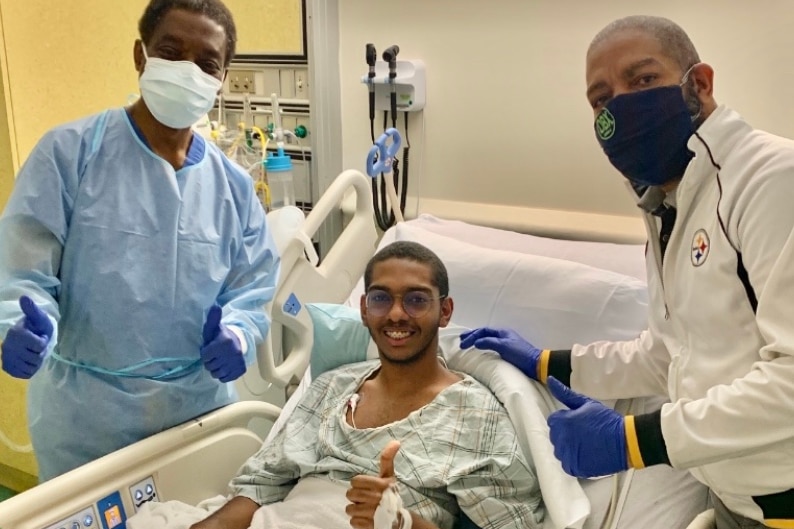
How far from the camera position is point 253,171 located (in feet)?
9.58

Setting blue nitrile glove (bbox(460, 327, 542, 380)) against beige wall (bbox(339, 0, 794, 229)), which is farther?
beige wall (bbox(339, 0, 794, 229))

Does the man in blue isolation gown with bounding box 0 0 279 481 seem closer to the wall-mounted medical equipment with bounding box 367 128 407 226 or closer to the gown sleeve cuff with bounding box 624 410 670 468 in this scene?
the wall-mounted medical equipment with bounding box 367 128 407 226

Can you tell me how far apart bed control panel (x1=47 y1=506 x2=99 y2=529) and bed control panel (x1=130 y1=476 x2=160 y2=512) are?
101mm

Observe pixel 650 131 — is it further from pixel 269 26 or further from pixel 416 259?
pixel 269 26

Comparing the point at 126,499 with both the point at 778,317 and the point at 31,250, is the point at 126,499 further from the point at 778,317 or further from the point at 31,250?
the point at 778,317

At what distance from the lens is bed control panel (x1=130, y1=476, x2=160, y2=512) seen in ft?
5.55

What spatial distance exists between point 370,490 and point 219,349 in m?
0.53

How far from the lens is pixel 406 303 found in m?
1.88

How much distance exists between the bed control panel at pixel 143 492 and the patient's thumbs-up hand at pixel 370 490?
0.57 metres

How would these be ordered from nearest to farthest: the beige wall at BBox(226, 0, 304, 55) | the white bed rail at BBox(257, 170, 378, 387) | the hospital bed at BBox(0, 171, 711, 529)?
the hospital bed at BBox(0, 171, 711, 529)
the white bed rail at BBox(257, 170, 378, 387)
the beige wall at BBox(226, 0, 304, 55)

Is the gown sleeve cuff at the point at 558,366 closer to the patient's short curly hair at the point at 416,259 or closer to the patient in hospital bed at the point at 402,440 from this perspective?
the patient in hospital bed at the point at 402,440

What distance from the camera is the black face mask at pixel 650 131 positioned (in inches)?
53.5

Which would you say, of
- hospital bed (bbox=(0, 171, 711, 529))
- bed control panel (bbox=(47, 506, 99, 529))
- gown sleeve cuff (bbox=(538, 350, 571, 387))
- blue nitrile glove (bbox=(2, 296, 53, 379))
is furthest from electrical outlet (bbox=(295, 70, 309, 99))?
bed control panel (bbox=(47, 506, 99, 529))

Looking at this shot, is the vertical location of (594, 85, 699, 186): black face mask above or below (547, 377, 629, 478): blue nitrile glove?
above
